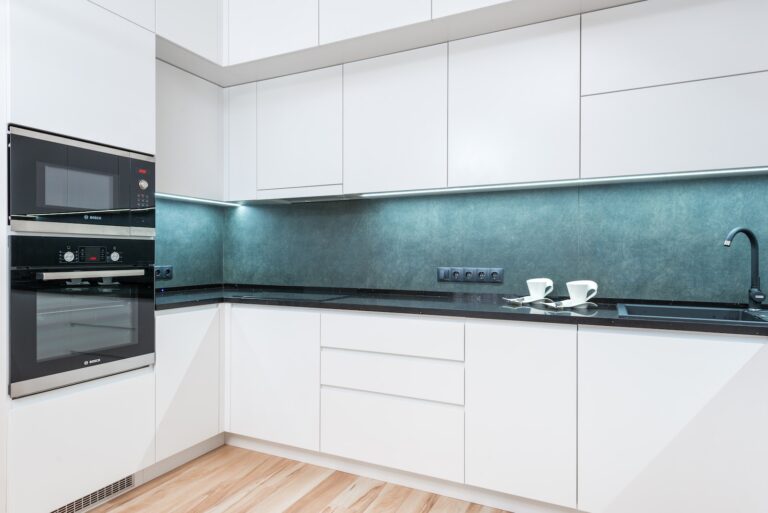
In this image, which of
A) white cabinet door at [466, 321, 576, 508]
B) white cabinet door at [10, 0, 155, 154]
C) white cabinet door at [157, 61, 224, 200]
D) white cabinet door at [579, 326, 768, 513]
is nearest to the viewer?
white cabinet door at [579, 326, 768, 513]

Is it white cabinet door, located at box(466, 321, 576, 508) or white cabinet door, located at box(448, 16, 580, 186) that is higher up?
white cabinet door, located at box(448, 16, 580, 186)

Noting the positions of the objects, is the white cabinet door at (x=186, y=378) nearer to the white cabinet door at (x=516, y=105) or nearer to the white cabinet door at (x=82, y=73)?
the white cabinet door at (x=82, y=73)

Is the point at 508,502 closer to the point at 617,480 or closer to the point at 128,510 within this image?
the point at 617,480

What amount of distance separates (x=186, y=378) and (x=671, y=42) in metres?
2.68

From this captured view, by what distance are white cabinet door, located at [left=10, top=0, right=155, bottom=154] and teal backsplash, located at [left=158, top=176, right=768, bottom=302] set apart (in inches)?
33.8

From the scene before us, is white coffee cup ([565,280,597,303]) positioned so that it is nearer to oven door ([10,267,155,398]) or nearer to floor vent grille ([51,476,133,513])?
oven door ([10,267,155,398])

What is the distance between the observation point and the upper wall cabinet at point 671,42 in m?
1.74

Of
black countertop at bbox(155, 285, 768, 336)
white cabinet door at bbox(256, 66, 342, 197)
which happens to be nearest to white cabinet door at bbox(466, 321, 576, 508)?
black countertop at bbox(155, 285, 768, 336)

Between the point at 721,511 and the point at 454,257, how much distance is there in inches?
60.0

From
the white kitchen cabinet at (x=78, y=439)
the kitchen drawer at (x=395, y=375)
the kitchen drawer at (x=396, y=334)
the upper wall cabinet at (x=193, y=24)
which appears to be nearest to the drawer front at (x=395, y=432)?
the kitchen drawer at (x=395, y=375)

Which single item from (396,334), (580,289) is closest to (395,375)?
(396,334)

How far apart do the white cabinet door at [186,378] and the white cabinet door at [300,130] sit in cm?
87

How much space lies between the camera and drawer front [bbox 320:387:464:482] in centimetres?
200

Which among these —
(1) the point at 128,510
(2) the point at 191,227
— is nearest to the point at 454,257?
(2) the point at 191,227
